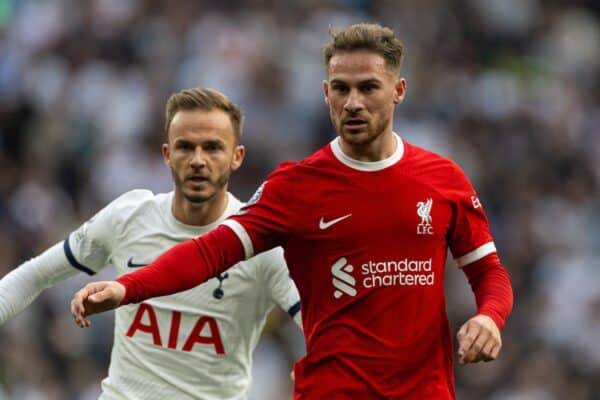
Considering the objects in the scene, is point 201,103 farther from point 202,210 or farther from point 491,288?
point 491,288

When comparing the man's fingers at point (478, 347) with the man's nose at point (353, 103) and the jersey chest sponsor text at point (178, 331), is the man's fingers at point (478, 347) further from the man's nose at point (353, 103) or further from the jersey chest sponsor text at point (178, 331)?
the jersey chest sponsor text at point (178, 331)

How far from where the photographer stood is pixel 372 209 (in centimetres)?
593

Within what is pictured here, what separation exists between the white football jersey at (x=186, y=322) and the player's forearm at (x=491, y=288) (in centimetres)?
103

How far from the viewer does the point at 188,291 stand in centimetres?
685

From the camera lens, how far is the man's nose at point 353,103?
5867 millimetres

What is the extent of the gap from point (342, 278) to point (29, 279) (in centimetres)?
173

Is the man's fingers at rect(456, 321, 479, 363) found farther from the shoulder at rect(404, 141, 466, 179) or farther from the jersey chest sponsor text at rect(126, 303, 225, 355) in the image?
the jersey chest sponsor text at rect(126, 303, 225, 355)

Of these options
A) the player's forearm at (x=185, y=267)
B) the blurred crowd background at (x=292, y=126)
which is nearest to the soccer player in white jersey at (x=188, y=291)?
the player's forearm at (x=185, y=267)

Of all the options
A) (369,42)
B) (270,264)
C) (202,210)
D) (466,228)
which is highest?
(369,42)

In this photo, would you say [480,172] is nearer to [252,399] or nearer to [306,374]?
[252,399]

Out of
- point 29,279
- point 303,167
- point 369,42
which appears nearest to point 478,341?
point 303,167

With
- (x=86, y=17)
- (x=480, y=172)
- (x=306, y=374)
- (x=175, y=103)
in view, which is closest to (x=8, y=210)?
(x=86, y=17)

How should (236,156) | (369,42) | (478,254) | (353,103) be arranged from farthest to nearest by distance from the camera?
(236,156) → (478,254) → (369,42) → (353,103)

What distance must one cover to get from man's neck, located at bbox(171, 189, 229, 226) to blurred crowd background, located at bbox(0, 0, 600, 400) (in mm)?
4317
